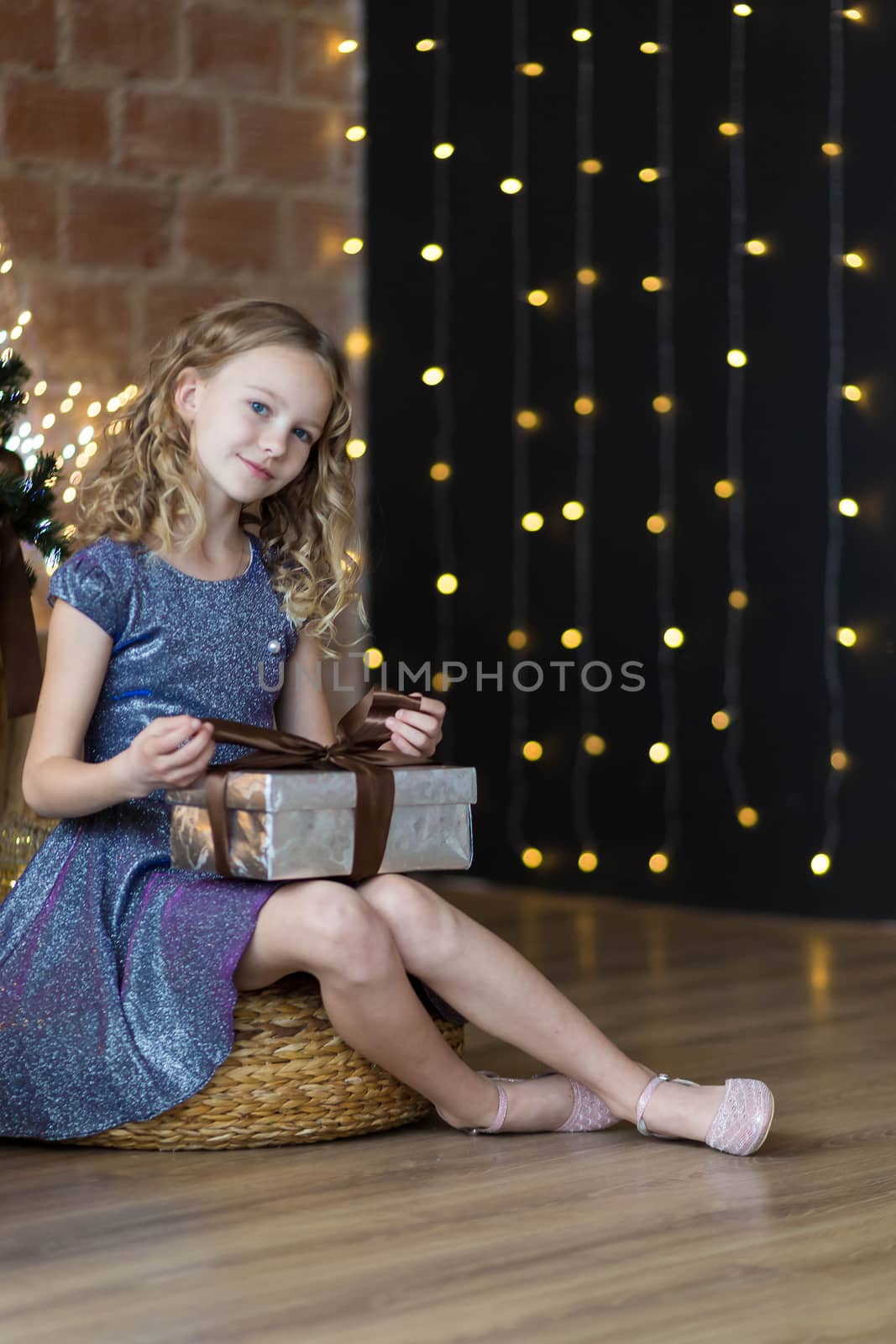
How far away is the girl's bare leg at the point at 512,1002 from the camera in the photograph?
1.71m

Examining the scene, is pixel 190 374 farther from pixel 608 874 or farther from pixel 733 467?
pixel 608 874

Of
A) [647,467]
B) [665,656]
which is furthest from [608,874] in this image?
[647,467]

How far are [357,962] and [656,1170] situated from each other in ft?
1.11

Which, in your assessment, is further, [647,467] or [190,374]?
[647,467]

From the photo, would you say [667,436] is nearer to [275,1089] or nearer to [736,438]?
[736,438]

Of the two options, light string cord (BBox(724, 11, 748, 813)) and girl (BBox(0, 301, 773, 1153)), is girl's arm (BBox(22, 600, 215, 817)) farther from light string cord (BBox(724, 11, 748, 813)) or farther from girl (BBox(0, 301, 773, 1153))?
light string cord (BBox(724, 11, 748, 813))

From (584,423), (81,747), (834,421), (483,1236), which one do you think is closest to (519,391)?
(584,423)

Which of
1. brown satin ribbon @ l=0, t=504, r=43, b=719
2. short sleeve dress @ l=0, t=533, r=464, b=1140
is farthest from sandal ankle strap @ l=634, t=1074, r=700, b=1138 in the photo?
brown satin ribbon @ l=0, t=504, r=43, b=719

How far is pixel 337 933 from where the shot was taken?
1651 mm

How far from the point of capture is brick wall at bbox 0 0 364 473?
324cm

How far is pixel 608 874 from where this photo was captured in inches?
134

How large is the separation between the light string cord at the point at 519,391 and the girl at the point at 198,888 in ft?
5.11

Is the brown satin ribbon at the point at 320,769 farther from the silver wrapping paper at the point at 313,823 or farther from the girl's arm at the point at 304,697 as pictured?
the girl's arm at the point at 304,697

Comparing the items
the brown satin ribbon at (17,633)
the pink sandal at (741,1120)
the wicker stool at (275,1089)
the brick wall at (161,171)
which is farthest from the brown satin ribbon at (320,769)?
the brick wall at (161,171)
